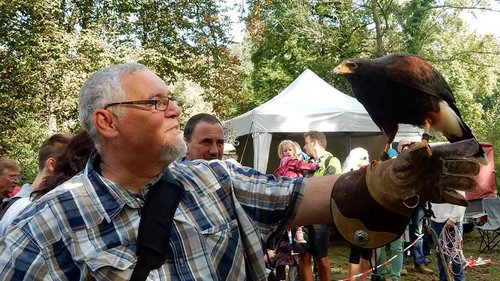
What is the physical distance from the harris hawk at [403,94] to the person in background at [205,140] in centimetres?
106

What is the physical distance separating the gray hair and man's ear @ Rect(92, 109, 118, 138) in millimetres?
23

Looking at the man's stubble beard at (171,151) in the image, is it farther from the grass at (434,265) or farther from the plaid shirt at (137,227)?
the grass at (434,265)

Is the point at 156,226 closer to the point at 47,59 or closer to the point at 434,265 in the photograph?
the point at 434,265

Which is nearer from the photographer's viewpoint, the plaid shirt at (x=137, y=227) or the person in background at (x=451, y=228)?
the plaid shirt at (x=137, y=227)

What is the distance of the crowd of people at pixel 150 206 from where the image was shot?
4.70 ft

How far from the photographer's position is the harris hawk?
11.7 ft

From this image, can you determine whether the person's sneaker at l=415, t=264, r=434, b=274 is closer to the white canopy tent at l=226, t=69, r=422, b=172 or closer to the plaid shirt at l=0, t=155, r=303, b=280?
the white canopy tent at l=226, t=69, r=422, b=172

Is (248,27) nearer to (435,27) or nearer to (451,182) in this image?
(435,27)

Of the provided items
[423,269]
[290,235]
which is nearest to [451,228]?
[423,269]

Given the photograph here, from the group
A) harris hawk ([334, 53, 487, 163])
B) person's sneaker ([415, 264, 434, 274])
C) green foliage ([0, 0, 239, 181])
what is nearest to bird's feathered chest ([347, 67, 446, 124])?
harris hawk ([334, 53, 487, 163])

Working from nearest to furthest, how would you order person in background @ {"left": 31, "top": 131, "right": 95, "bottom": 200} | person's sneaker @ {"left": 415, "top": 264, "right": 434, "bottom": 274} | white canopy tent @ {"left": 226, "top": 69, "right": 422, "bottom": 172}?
person in background @ {"left": 31, "top": 131, "right": 95, "bottom": 200}, person's sneaker @ {"left": 415, "top": 264, "right": 434, "bottom": 274}, white canopy tent @ {"left": 226, "top": 69, "right": 422, "bottom": 172}

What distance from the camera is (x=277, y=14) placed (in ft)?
69.1

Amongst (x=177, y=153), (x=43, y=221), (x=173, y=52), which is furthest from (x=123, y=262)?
(x=173, y=52)

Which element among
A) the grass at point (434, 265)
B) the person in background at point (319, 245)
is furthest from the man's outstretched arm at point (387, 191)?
the grass at point (434, 265)
